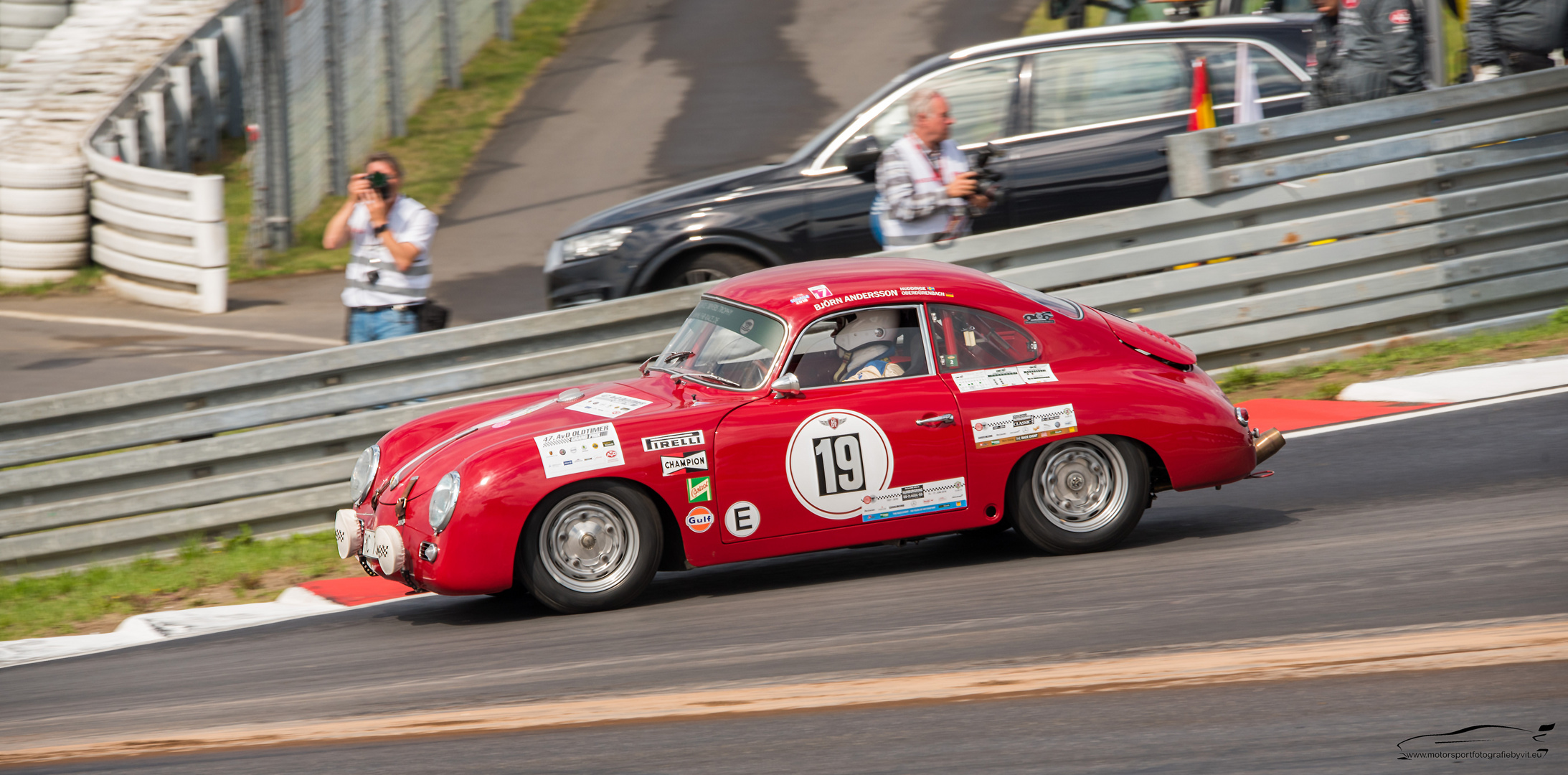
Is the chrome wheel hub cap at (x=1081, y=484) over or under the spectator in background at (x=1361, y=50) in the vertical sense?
under

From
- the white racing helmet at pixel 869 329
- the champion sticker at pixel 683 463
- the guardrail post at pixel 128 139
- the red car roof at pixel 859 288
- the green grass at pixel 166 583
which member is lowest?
the green grass at pixel 166 583

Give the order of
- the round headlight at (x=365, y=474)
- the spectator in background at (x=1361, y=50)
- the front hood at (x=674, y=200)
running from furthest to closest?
1. the front hood at (x=674, y=200)
2. the spectator in background at (x=1361, y=50)
3. the round headlight at (x=365, y=474)

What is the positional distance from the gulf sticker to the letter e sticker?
2.7 inches

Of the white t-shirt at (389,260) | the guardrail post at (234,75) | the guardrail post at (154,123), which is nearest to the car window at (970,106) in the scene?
the white t-shirt at (389,260)

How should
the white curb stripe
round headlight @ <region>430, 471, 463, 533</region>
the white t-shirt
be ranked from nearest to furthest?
round headlight @ <region>430, 471, 463, 533</region>, the white t-shirt, the white curb stripe

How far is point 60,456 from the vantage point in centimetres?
812

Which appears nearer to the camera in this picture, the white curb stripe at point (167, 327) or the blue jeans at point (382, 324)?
the blue jeans at point (382, 324)

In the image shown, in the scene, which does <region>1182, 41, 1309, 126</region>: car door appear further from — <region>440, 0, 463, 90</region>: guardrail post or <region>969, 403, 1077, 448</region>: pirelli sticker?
<region>440, 0, 463, 90</region>: guardrail post

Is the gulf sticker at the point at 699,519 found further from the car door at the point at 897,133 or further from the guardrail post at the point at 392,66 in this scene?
the guardrail post at the point at 392,66

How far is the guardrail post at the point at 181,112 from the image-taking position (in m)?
18.4

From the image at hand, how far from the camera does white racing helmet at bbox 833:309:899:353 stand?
20.7 ft

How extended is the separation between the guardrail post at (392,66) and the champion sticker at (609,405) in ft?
48.4

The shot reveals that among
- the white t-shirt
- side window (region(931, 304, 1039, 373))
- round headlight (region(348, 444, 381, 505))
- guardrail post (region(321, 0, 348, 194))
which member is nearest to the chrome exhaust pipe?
side window (region(931, 304, 1039, 373))

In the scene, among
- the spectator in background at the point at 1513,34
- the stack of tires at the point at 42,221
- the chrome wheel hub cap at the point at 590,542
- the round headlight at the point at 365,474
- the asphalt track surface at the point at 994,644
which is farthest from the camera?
the stack of tires at the point at 42,221
